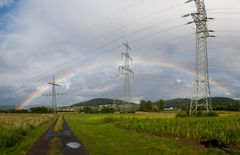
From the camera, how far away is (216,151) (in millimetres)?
15773

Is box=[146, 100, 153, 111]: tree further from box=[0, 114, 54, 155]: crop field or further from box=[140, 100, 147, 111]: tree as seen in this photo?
box=[0, 114, 54, 155]: crop field

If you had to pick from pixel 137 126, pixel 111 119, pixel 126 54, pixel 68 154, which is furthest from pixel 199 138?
pixel 126 54

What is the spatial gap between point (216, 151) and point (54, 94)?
366ft

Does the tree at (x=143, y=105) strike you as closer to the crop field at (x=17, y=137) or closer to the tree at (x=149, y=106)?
the tree at (x=149, y=106)

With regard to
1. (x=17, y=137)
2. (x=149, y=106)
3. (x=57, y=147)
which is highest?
(x=149, y=106)

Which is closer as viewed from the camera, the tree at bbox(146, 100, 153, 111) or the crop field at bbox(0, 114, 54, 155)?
the crop field at bbox(0, 114, 54, 155)

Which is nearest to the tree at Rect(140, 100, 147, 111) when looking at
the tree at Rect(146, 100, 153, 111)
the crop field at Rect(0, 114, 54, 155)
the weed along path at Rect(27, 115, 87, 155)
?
the tree at Rect(146, 100, 153, 111)

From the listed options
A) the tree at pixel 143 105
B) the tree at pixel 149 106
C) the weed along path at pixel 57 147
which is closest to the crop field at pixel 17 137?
the weed along path at pixel 57 147

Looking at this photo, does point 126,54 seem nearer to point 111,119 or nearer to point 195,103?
point 111,119

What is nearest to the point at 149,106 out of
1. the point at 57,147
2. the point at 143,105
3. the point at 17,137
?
the point at 143,105

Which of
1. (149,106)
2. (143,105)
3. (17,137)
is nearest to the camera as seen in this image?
(17,137)

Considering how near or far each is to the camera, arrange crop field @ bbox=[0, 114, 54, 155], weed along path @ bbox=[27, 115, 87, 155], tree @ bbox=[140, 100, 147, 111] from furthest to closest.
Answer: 1. tree @ bbox=[140, 100, 147, 111]
2. crop field @ bbox=[0, 114, 54, 155]
3. weed along path @ bbox=[27, 115, 87, 155]

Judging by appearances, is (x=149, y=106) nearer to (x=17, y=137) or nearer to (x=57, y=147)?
(x=17, y=137)

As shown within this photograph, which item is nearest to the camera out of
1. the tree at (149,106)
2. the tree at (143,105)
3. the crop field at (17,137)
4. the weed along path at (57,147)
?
the weed along path at (57,147)
